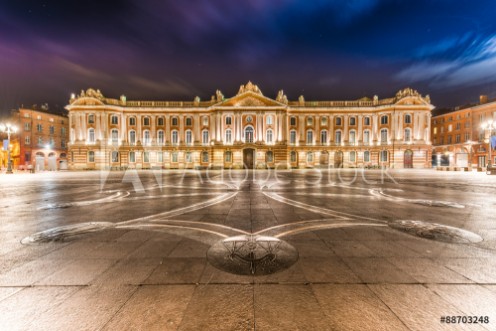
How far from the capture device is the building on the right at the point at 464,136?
4604cm

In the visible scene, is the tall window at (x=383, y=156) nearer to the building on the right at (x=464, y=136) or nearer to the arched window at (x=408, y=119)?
the arched window at (x=408, y=119)

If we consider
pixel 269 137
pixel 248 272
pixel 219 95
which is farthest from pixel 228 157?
pixel 248 272

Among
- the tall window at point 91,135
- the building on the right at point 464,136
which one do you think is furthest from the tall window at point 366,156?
the tall window at point 91,135

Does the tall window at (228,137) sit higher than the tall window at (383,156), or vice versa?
the tall window at (228,137)

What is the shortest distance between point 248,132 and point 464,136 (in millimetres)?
48004

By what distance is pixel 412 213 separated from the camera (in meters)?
7.50

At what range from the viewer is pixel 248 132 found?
45.8 metres

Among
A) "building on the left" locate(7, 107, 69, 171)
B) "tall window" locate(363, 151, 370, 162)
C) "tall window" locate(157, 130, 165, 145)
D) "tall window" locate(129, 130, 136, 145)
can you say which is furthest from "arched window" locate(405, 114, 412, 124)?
"building on the left" locate(7, 107, 69, 171)

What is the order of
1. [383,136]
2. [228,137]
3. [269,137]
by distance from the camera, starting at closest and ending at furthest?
1. [269,137]
2. [228,137]
3. [383,136]

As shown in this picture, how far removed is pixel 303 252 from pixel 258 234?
132 centimetres

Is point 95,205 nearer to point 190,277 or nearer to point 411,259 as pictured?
point 190,277

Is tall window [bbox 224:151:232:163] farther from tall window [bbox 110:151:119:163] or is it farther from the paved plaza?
the paved plaza

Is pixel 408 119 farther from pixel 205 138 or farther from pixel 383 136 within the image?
pixel 205 138

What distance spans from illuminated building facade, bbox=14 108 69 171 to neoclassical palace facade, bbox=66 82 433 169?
32.8 feet
